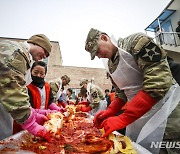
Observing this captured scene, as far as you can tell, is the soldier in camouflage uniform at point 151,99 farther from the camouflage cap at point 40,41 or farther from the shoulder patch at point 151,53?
the camouflage cap at point 40,41

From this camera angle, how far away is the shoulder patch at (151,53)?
4.32 feet

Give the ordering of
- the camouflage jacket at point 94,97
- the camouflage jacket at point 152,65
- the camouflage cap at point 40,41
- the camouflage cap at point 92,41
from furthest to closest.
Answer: the camouflage jacket at point 94,97 < the camouflage cap at point 40,41 < the camouflage cap at point 92,41 < the camouflage jacket at point 152,65

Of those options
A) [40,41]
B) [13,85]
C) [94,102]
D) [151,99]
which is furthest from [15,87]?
[94,102]

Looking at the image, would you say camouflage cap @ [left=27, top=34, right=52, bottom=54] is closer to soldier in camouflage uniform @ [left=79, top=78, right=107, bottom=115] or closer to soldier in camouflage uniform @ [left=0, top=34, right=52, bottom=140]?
soldier in camouflage uniform @ [left=0, top=34, right=52, bottom=140]

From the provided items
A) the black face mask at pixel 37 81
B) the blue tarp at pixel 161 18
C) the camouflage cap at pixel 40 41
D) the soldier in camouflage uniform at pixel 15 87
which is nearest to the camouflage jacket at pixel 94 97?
the black face mask at pixel 37 81

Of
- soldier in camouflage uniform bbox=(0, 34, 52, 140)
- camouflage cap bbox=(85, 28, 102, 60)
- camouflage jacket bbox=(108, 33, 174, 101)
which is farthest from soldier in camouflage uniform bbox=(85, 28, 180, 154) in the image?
soldier in camouflage uniform bbox=(0, 34, 52, 140)

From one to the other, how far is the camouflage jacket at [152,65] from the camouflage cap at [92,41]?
406 millimetres

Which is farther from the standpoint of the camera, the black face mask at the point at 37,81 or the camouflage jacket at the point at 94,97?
the camouflage jacket at the point at 94,97

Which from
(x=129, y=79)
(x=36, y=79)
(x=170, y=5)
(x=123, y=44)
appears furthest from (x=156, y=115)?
(x=170, y=5)

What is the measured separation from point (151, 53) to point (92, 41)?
64 cm

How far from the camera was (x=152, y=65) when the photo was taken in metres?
1.32

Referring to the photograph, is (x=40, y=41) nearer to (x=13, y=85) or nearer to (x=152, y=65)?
(x=13, y=85)

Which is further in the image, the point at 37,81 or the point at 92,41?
the point at 37,81

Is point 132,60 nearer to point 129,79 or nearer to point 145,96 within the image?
point 129,79
